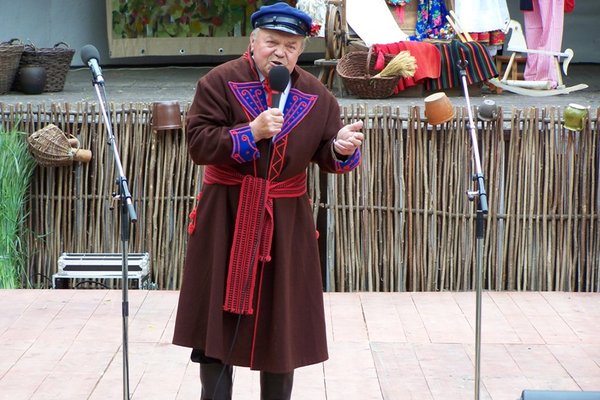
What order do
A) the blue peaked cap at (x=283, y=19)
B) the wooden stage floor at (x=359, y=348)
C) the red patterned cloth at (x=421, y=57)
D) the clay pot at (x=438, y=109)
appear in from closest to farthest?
the blue peaked cap at (x=283, y=19) < the wooden stage floor at (x=359, y=348) < the clay pot at (x=438, y=109) < the red patterned cloth at (x=421, y=57)

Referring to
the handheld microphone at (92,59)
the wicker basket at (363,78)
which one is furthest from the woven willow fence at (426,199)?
the handheld microphone at (92,59)

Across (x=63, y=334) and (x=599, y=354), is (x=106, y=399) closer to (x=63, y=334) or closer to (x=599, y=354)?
(x=63, y=334)

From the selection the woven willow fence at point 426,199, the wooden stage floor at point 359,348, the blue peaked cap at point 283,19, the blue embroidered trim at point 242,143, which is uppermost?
the blue peaked cap at point 283,19

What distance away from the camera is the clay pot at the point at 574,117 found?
257 inches

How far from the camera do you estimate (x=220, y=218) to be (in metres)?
3.71

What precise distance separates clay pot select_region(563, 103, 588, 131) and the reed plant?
11.2ft

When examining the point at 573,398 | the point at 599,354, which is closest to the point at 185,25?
the point at 599,354

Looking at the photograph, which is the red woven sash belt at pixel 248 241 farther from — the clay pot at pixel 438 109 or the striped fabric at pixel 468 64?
the striped fabric at pixel 468 64

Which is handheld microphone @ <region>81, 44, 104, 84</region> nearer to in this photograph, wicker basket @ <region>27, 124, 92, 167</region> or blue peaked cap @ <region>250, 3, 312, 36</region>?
blue peaked cap @ <region>250, 3, 312, 36</region>

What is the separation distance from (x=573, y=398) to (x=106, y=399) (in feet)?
7.61

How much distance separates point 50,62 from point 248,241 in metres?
6.70

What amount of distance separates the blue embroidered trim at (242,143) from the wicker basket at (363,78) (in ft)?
18.1

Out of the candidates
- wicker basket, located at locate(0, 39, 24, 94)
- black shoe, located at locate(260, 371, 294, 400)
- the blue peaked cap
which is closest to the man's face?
the blue peaked cap

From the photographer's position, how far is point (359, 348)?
5.50m
